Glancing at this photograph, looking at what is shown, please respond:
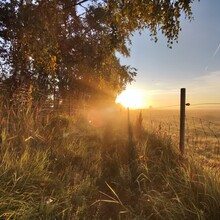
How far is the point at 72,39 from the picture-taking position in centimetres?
1473

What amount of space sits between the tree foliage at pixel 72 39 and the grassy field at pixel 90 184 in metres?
2.81

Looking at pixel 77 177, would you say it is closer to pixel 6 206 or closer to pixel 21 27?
pixel 6 206

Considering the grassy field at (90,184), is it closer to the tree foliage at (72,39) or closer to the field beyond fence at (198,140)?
the field beyond fence at (198,140)

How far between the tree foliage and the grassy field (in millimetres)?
2813

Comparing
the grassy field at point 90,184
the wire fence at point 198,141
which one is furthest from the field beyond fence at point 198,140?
the grassy field at point 90,184

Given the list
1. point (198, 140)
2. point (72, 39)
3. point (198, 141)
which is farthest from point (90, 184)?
point (198, 140)

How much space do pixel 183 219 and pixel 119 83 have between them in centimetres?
1466

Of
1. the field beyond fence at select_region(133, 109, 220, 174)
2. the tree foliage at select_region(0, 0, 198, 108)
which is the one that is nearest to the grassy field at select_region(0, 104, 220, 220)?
the field beyond fence at select_region(133, 109, 220, 174)

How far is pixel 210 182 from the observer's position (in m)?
3.38

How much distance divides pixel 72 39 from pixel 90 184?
12.0m

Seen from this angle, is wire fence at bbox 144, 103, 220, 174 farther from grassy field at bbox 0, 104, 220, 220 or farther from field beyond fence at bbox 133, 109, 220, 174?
grassy field at bbox 0, 104, 220, 220

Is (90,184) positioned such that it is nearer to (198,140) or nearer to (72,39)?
(72,39)

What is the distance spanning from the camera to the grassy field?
2986 mm

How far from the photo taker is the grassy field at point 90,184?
2.99 meters
